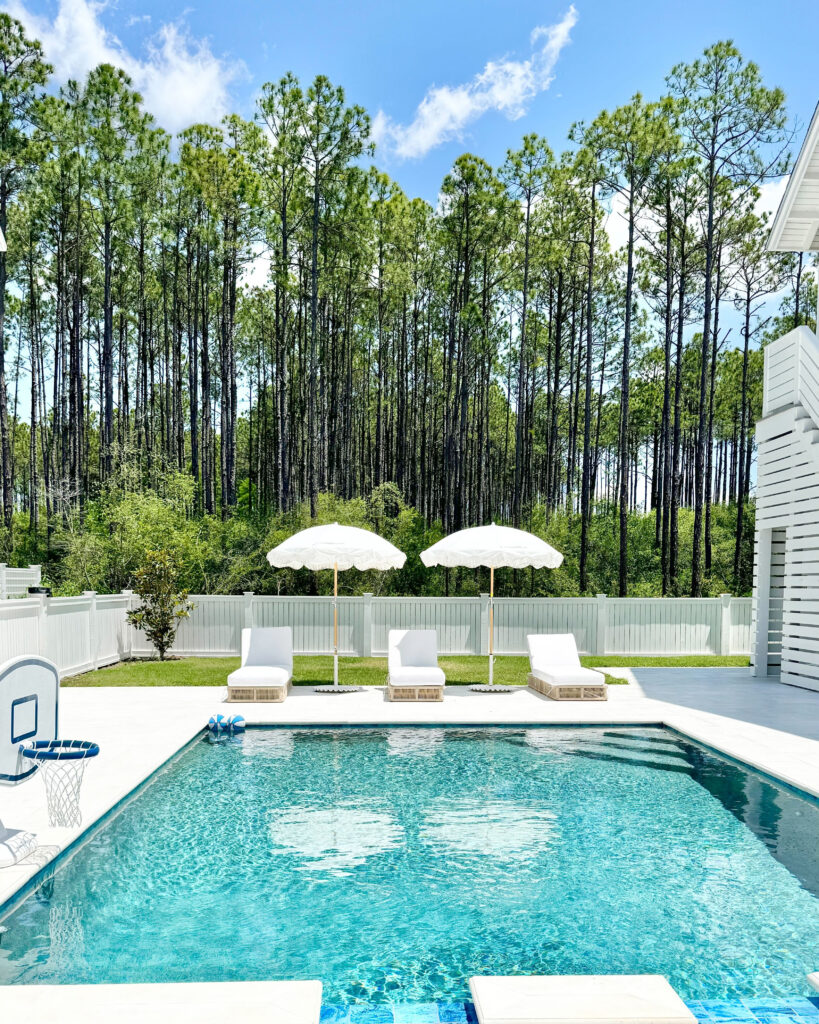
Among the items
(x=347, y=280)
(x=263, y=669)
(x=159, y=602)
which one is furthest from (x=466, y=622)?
(x=347, y=280)

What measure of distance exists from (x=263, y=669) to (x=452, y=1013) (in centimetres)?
715

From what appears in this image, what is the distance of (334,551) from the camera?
32.2 feet

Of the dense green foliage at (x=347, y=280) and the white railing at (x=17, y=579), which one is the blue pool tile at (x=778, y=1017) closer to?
the dense green foliage at (x=347, y=280)

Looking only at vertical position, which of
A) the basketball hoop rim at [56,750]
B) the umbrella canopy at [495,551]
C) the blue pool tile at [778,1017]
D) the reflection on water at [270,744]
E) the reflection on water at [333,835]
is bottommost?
the reflection on water at [270,744]

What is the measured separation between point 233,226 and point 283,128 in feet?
10.3

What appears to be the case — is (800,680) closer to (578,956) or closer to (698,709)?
(698,709)

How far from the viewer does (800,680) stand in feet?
36.2

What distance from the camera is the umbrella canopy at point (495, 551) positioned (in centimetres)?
1019

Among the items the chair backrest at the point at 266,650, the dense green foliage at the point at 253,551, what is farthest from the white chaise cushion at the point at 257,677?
the dense green foliage at the point at 253,551

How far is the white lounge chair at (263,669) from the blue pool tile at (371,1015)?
660cm

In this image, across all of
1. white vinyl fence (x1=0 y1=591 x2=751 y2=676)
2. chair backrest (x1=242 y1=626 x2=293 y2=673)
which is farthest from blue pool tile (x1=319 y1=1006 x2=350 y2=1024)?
white vinyl fence (x1=0 y1=591 x2=751 y2=676)

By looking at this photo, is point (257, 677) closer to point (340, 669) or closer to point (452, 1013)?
point (340, 669)

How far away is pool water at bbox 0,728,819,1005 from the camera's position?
347 centimetres

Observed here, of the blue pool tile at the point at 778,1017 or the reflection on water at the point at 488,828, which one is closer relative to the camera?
A: the blue pool tile at the point at 778,1017
